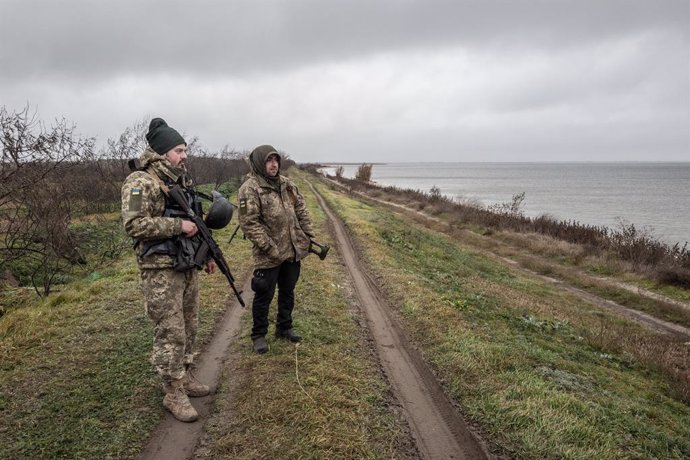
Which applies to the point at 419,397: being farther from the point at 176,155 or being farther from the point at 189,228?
the point at 176,155

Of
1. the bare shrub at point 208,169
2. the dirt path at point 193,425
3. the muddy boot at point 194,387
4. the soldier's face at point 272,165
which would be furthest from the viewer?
the bare shrub at point 208,169

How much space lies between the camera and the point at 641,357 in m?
8.38

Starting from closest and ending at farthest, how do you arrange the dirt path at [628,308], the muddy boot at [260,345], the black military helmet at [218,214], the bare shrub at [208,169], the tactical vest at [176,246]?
the tactical vest at [176,246]
the black military helmet at [218,214]
the muddy boot at [260,345]
the dirt path at [628,308]
the bare shrub at [208,169]

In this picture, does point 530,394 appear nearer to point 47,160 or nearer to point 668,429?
point 668,429

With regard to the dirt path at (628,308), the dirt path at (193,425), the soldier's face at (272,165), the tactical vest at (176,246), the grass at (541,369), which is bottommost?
the dirt path at (628,308)

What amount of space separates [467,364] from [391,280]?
14.8ft

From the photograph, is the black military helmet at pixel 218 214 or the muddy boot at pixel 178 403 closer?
the muddy boot at pixel 178 403

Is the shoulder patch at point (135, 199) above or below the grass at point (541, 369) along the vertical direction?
above

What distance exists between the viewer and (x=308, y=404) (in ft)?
14.7

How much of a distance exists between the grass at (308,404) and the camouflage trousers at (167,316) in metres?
0.71

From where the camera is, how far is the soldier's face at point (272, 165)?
5348 millimetres

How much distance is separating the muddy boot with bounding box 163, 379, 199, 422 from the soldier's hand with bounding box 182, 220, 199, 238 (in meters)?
1.56

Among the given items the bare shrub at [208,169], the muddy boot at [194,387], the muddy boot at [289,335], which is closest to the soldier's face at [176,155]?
the muddy boot at [194,387]

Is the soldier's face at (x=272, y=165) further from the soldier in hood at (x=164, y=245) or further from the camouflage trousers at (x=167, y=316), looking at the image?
the camouflage trousers at (x=167, y=316)
